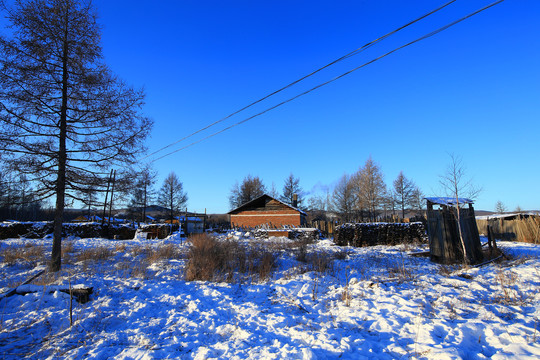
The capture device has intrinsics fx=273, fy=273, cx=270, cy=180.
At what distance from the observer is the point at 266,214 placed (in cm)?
3356

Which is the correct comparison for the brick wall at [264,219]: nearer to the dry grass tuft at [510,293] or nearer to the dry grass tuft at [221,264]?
the dry grass tuft at [221,264]

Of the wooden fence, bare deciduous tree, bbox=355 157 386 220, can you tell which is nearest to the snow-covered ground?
the wooden fence

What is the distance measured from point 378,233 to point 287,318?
47.7 ft

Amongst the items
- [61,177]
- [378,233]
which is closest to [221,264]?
[61,177]

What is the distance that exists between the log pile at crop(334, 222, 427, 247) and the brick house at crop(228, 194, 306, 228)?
1475cm

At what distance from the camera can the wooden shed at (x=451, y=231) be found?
10.0 metres

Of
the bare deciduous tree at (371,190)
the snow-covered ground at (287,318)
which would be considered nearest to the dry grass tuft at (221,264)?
the snow-covered ground at (287,318)

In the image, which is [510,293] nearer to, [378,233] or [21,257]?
[378,233]

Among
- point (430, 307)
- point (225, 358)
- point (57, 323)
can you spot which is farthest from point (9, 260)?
point (430, 307)

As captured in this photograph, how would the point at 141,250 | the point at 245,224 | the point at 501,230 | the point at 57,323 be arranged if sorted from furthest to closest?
the point at 245,224 < the point at 501,230 < the point at 141,250 < the point at 57,323

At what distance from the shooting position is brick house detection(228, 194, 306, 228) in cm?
3303

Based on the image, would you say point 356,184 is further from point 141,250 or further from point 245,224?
point 141,250

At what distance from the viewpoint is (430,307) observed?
5.25 meters

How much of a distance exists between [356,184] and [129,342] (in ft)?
146
